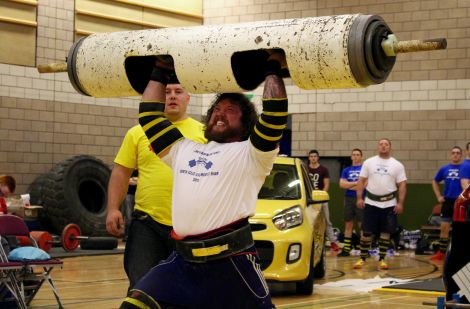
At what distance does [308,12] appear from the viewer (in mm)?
19406

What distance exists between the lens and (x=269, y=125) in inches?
182

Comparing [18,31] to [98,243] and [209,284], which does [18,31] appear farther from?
[209,284]

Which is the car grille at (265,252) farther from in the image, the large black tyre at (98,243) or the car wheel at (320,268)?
the large black tyre at (98,243)

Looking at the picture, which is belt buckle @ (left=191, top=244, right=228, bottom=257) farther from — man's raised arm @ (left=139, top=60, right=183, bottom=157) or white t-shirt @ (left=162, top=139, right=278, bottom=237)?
man's raised arm @ (left=139, top=60, right=183, bottom=157)

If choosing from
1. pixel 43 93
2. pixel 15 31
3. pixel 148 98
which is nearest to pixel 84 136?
pixel 43 93

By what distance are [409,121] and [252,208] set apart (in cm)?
1409

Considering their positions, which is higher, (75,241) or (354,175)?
(354,175)

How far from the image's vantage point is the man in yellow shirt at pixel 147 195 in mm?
5797

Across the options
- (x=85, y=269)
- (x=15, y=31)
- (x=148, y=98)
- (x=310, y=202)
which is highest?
(x=15, y=31)

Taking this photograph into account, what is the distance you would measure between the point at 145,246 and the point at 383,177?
840 centimetres

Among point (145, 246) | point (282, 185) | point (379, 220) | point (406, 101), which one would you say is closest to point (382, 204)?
point (379, 220)

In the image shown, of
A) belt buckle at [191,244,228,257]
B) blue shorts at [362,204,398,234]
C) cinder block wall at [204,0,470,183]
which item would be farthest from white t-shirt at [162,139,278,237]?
cinder block wall at [204,0,470,183]

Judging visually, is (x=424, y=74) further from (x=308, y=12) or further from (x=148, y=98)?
(x=148, y=98)

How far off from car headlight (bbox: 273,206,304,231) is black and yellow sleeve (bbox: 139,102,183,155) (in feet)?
16.7
